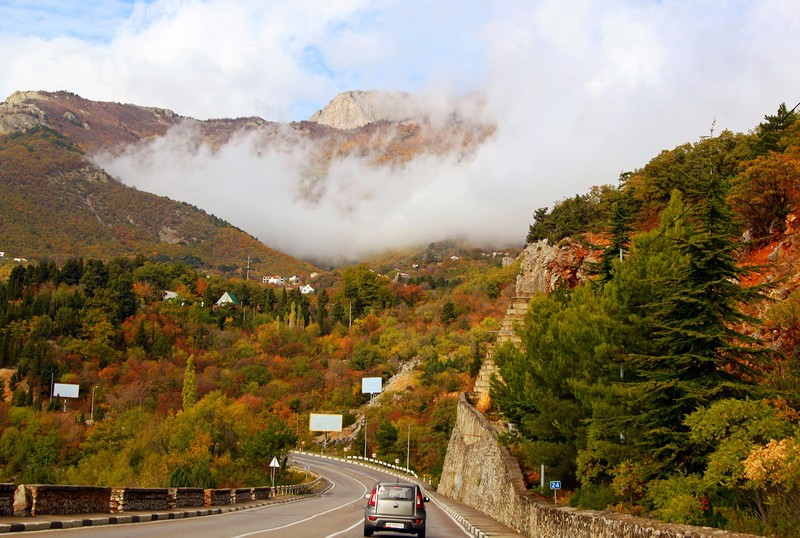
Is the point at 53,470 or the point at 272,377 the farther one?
the point at 272,377

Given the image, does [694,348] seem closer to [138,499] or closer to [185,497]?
[138,499]

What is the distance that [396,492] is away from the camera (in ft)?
65.4

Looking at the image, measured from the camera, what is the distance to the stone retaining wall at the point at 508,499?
515 inches

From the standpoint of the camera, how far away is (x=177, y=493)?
25797mm

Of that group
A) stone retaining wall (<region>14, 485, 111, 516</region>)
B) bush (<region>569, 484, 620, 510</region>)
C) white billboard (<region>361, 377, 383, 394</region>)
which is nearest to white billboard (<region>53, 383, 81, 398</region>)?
white billboard (<region>361, 377, 383, 394</region>)

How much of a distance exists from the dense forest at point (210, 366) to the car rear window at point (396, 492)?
26874 mm

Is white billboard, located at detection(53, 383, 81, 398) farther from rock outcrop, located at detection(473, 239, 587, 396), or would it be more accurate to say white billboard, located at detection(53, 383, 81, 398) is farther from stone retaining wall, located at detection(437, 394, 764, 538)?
rock outcrop, located at detection(473, 239, 587, 396)

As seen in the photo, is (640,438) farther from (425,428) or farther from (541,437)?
(425,428)

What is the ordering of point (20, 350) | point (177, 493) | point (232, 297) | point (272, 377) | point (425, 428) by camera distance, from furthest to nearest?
point (232, 297)
point (272, 377)
point (20, 350)
point (425, 428)
point (177, 493)

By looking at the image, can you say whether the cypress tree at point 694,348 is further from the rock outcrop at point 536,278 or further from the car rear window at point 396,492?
the rock outcrop at point 536,278

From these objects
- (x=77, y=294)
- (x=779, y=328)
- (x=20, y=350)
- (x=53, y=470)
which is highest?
(x=77, y=294)

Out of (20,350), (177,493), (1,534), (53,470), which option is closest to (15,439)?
(53,470)

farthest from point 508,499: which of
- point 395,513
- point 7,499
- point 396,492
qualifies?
point 7,499

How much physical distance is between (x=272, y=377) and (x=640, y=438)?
107 m
